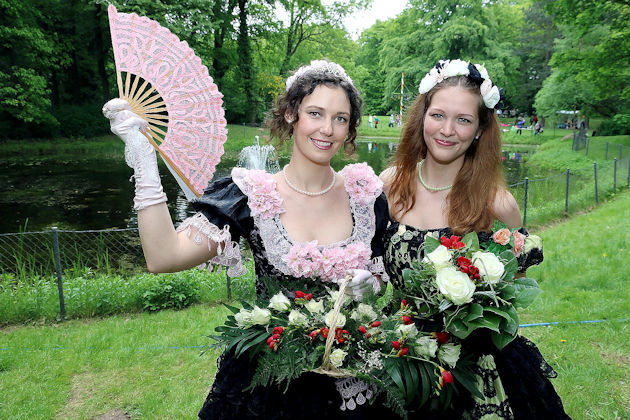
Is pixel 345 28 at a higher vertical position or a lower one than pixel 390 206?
higher

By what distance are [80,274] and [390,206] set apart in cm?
531

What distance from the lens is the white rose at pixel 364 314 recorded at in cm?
151

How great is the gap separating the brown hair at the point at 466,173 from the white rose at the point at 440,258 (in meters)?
0.53

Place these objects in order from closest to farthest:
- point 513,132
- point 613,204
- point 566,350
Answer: point 566,350, point 613,204, point 513,132

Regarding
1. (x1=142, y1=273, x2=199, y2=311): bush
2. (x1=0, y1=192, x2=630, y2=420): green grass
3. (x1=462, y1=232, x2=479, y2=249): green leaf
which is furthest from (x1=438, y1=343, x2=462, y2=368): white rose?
(x1=142, y1=273, x2=199, y2=311): bush

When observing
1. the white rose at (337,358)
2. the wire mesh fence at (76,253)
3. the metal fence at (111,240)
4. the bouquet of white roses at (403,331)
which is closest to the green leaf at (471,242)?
the bouquet of white roses at (403,331)

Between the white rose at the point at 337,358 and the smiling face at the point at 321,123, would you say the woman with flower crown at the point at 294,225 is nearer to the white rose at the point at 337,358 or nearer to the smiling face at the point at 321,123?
the smiling face at the point at 321,123

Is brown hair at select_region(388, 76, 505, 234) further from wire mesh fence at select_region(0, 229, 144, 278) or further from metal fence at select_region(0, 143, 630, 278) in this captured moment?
wire mesh fence at select_region(0, 229, 144, 278)

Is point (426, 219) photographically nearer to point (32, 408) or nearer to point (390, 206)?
point (390, 206)

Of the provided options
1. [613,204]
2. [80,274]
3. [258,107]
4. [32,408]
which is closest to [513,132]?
[258,107]

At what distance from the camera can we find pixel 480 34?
24.4 m

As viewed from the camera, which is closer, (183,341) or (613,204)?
(183,341)

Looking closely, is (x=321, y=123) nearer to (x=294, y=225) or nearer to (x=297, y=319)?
(x=294, y=225)

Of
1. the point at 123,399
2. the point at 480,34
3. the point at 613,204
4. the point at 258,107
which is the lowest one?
the point at 123,399
